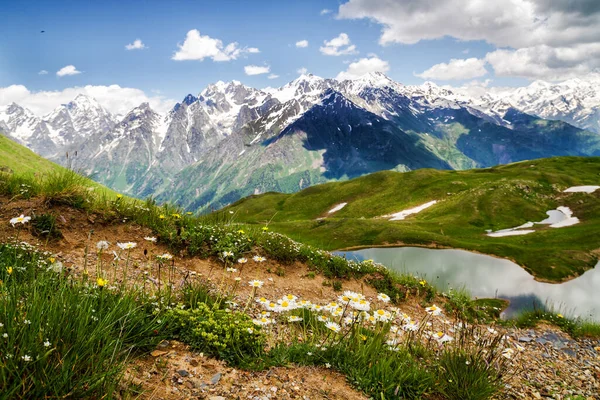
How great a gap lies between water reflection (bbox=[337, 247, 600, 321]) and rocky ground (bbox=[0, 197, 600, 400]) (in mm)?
21558

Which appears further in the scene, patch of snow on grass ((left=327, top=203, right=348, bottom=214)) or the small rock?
patch of snow on grass ((left=327, top=203, right=348, bottom=214))

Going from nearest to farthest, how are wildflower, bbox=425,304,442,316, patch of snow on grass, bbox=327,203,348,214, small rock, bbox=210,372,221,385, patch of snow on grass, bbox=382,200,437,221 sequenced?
small rock, bbox=210,372,221,385, wildflower, bbox=425,304,442,316, patch of snow on grass, bbox=382,200,437,221, patch of snow on grass, bbox=327,203,348,214

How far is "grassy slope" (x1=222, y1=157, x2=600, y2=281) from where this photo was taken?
59.5 m

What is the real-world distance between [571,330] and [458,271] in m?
33.0

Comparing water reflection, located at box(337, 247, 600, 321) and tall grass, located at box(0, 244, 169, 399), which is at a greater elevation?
tall grass, located at box(0, 244, 169, 399)

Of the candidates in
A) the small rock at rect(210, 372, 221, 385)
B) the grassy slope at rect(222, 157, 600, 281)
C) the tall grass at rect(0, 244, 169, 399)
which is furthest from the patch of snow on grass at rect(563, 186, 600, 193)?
the tall grass at rect(0, 244, 169, 399)

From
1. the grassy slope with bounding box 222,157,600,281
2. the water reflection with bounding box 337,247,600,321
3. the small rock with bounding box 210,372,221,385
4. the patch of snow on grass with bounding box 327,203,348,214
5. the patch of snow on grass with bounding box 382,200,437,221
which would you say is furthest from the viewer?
the patch of snow on grass with bounding box 327,203,348,214

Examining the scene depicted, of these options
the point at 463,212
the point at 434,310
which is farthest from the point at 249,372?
the point at 463,212

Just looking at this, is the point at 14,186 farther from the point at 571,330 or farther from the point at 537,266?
the point at 537,266

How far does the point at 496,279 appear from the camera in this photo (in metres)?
47.0

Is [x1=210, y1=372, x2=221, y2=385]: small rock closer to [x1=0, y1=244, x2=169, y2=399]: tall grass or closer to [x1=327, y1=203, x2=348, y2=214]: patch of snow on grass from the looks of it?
[x1=0, y1=244, x2=169, y2=399]: tall grass

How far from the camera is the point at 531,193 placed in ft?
319

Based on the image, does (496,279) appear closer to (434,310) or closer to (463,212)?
(463,212)

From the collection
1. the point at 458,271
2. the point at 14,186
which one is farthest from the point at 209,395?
the point at 458,271
